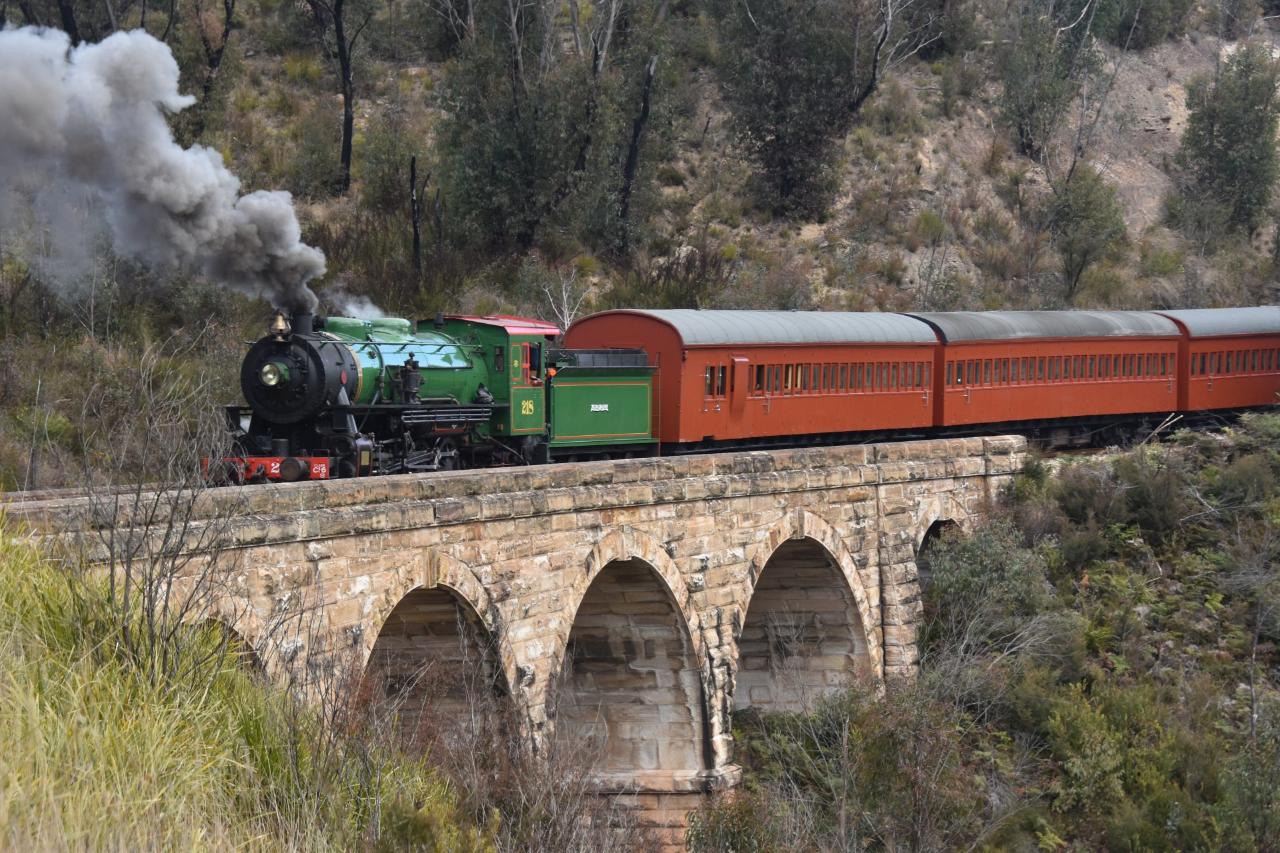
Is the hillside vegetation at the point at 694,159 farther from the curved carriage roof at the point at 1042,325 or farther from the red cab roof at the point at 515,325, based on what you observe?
the curved carriage roof at the point at 1042,325

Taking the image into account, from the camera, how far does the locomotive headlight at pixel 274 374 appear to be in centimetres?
1590

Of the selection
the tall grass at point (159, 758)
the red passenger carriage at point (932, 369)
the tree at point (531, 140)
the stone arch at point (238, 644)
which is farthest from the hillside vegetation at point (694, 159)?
the tall grass at point (159, 758)

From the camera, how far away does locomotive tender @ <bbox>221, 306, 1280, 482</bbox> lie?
16234mm

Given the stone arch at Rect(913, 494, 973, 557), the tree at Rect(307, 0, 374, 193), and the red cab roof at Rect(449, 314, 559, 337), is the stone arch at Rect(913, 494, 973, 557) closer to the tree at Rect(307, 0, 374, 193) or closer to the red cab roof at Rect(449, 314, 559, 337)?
the red cab roof at Rect(449, 314, 559, 337)

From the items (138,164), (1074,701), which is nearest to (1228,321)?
(1074,701)

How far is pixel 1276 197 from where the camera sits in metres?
54.1

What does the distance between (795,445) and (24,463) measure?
40.3 feet

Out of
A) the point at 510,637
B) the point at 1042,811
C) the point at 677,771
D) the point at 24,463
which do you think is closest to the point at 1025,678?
the point at 1042,811

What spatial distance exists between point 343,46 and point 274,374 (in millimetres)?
24912

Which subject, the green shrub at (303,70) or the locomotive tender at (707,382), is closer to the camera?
the locomotive tender at (707,382)

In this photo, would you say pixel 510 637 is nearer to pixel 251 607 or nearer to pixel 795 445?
pixel 251 607

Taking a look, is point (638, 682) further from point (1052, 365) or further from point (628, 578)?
point (1052, 365)

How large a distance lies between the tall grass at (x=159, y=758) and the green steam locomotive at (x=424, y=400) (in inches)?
178

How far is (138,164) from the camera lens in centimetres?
1628
